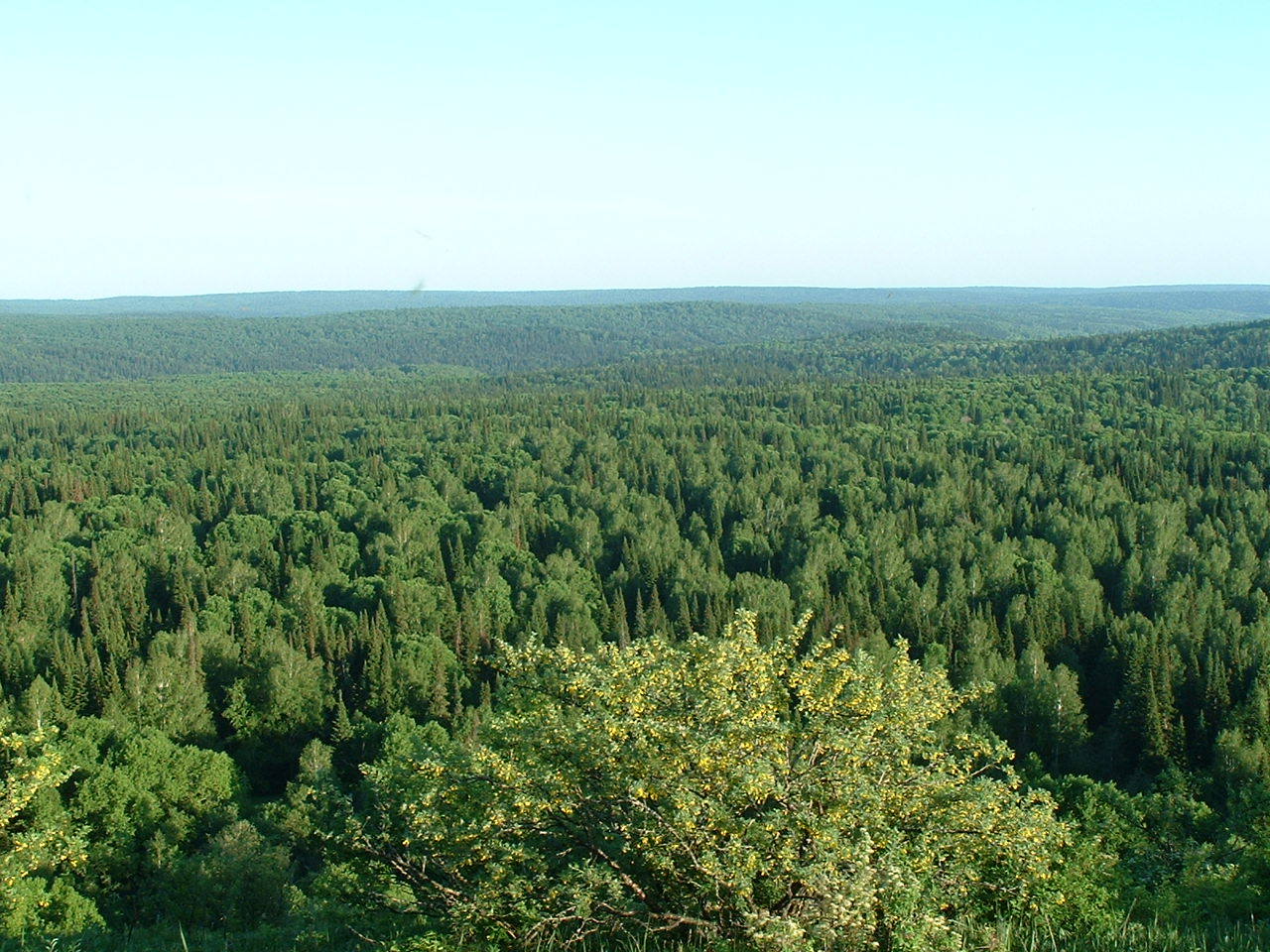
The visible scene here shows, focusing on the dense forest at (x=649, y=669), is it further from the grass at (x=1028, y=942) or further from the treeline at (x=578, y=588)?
the treeline at (x=578, y=588)

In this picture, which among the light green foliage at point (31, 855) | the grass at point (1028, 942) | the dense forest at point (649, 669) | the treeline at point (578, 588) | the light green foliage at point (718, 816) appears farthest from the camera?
the treeline at point (578, 588)

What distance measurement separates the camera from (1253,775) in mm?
49750

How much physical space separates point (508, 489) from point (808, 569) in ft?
139

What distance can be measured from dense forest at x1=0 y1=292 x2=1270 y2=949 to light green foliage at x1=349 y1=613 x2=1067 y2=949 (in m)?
0.10

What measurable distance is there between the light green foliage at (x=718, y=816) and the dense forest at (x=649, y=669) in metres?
0.10

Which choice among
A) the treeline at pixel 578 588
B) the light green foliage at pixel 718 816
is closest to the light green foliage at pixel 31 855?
the treeline at pixel 578 588

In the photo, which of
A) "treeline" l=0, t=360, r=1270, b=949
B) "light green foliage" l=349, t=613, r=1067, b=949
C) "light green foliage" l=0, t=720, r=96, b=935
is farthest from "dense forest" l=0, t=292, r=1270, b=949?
"treeline" l=0, t=360, r=1270, b=949

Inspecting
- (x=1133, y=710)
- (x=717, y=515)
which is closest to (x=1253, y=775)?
(x=1133, y=710)

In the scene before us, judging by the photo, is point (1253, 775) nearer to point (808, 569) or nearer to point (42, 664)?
point (808, 569)

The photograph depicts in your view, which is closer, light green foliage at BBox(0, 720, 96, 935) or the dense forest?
the dense forest

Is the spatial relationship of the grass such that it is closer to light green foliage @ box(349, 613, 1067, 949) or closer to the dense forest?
the dense forest

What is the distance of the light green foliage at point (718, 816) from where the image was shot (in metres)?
15.5

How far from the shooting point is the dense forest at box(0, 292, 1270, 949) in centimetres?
1725

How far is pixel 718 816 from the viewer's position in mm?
Result: 16031
